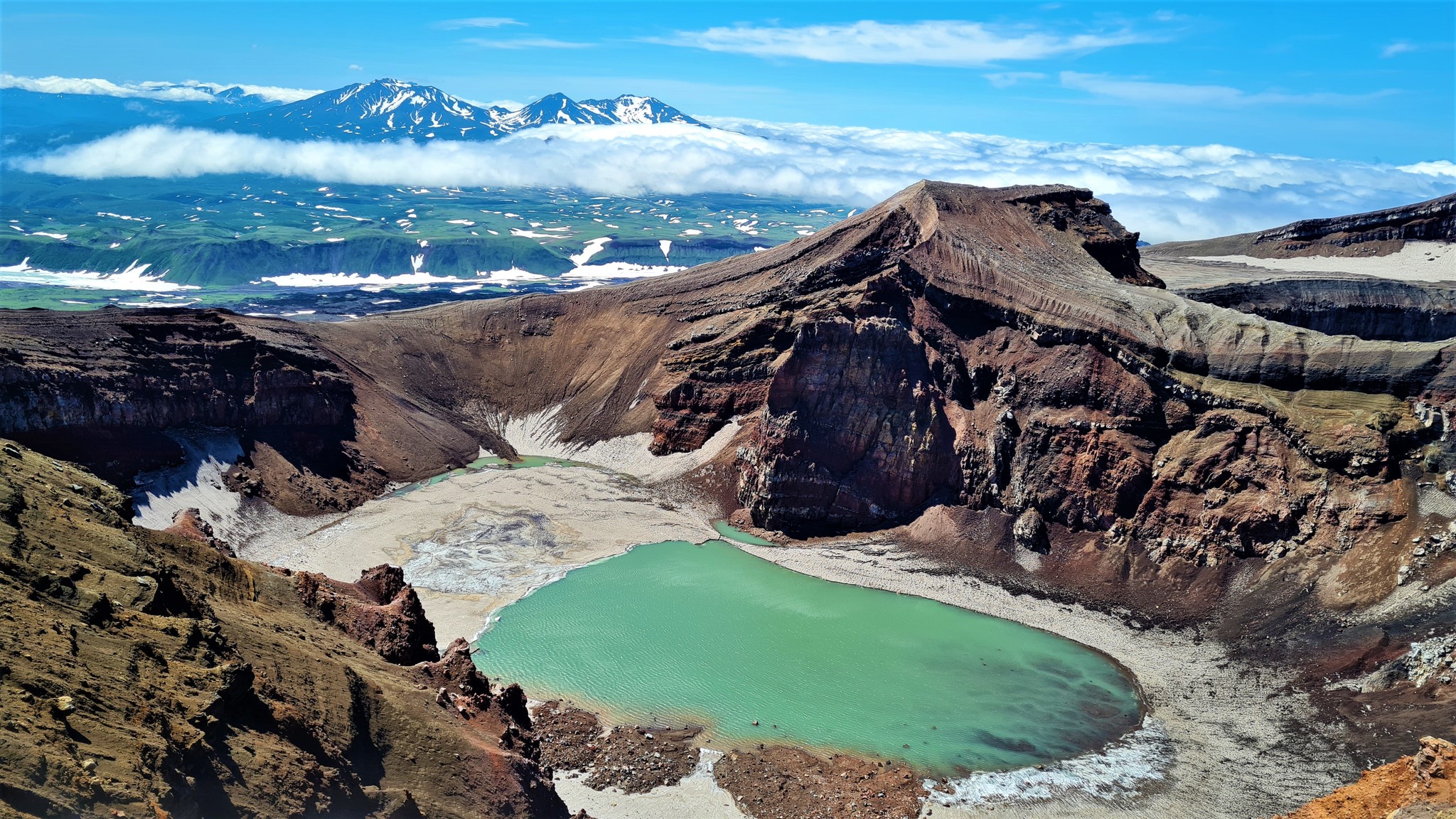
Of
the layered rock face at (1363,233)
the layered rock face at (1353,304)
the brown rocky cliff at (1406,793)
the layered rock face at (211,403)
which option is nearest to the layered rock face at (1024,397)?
the layered rock face at (1353,304)

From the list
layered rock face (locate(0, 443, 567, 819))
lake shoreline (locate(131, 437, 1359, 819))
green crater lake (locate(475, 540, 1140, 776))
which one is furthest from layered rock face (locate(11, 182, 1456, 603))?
layered rock face (locate(0, 443, 567, 819))

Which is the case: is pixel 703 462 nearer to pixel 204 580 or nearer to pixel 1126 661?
pixel 1126 661

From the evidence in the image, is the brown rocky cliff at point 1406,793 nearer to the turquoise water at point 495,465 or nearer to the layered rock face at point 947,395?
the layered rock face at point 947,395

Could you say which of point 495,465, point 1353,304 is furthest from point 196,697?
point 1353,304

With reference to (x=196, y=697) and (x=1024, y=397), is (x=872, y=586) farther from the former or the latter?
(x=196, y=697)

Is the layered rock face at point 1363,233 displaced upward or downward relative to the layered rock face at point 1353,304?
upward

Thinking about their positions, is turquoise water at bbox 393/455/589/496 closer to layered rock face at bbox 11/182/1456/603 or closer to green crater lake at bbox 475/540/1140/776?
layered rock face at bbox 11/182/1456/603
